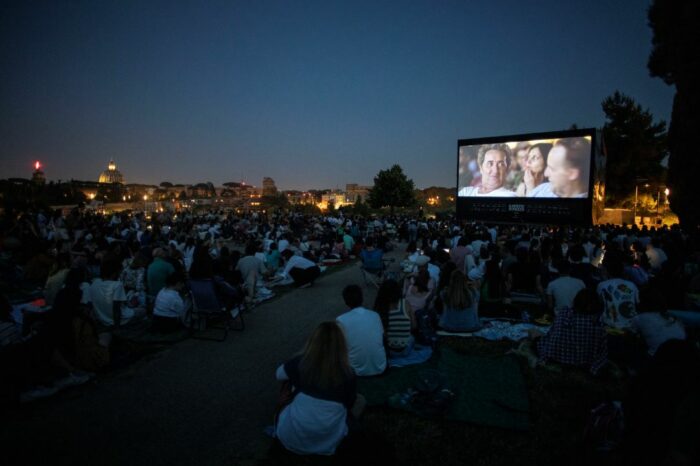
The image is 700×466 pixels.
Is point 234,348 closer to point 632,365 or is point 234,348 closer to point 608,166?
point 632,365

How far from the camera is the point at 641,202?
34594mm

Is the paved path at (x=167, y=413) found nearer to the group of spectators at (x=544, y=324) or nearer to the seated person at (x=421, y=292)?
the group of spectators at (x=544, y=324)

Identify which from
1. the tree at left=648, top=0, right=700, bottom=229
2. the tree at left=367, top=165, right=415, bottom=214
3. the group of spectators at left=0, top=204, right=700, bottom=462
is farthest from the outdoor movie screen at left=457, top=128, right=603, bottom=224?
the tree at left=367, top=165, right=415, bottom=214

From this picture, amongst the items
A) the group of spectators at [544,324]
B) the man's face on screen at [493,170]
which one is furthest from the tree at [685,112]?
the group of spectators at [544,324]

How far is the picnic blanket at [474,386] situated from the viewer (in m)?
3.72

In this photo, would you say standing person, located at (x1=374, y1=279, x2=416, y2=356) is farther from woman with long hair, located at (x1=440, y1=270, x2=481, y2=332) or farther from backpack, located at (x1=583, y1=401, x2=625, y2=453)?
backpack, located at (x1=583, y1=401, x2=625, y2=453)

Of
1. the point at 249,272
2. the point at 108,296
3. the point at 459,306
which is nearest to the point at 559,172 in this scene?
the point at 459,306

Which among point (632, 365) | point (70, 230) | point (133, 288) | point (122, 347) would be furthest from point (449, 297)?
point (70, 230)

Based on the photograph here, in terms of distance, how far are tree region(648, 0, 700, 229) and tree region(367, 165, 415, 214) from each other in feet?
84.8

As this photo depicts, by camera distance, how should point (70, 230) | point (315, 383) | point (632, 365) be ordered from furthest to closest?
point (70, 230), point (632, 365), point (315, 383)

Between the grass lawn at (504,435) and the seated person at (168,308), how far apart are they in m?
3.79

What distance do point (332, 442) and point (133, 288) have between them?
24.2ft

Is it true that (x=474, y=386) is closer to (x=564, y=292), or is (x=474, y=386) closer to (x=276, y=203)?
(x=564, y=292)

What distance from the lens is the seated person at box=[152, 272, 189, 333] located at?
6.11 metres
